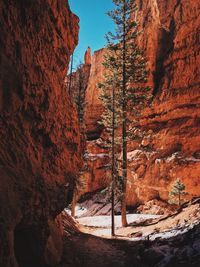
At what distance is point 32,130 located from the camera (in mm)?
7895

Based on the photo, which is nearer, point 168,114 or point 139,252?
point 139,252

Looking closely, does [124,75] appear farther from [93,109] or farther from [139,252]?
[93,109]

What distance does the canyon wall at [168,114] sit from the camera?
89.6 ft

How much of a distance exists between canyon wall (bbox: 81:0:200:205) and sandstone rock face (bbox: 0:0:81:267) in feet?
60.4

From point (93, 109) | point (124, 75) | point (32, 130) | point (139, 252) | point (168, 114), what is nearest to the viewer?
point (32, 130)

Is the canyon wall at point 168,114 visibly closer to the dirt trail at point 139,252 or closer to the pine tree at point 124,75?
the pine tree at point 124,75

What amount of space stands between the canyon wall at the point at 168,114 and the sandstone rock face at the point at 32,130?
725 inches

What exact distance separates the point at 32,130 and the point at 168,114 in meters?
24.7

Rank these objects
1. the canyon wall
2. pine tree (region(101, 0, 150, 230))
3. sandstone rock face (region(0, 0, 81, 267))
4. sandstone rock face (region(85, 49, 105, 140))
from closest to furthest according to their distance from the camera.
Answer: sandstone rock face (region(0, 0, 81, 267))
pine tree (region(101, 0, 150, 230))
the canyon wall
sandstone rock face (region(85, 49, 105, 140))

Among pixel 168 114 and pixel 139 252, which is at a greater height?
pixel 168 114

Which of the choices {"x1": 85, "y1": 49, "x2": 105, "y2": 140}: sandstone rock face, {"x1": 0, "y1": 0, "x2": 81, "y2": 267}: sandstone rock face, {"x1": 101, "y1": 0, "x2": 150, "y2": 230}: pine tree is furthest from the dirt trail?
{"x1": 85, "y1": 49, "x2": 105, "y2": 140}: sandstone rock face

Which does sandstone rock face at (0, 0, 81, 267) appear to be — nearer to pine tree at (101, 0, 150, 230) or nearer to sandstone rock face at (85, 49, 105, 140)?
pine tree at (101, 0, 150, 230)

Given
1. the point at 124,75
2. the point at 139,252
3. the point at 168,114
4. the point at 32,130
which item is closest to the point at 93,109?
the point at 168,114

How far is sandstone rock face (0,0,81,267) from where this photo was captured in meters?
6.10
